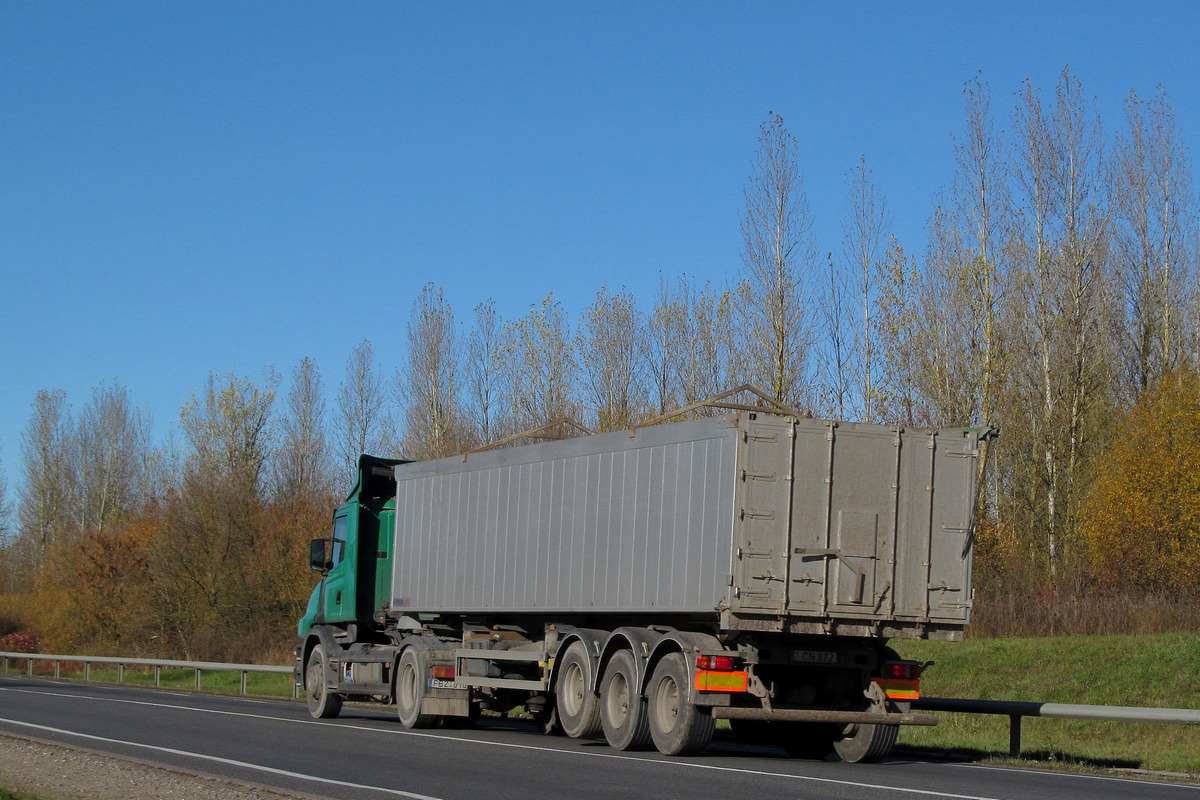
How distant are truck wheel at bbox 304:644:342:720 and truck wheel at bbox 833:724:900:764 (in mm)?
9090

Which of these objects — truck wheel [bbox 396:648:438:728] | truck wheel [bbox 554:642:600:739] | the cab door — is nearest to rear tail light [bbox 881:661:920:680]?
truck wheel [bbox 554:642:600:739]

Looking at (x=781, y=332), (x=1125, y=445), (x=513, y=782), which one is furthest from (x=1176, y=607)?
(x=513, y=782)

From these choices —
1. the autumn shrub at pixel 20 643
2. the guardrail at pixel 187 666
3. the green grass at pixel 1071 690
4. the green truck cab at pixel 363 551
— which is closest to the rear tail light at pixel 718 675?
the green grass at pixel 1071 690

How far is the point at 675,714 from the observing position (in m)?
12.8

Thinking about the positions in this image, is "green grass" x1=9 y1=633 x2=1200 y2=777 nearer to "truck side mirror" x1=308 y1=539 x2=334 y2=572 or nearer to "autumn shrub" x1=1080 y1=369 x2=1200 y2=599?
"autumn shrub" x1=1080 y1=369 x2=1200 y2=599

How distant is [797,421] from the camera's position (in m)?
12.6

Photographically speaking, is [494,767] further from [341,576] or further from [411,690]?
[341,576]

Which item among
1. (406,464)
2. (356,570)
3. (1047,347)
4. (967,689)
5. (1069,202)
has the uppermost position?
(1069,202)

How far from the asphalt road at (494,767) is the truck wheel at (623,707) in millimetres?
241

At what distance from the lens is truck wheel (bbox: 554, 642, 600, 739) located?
14250mm

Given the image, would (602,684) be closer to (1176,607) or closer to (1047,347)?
(1176,607)

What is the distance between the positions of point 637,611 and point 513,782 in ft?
12.1

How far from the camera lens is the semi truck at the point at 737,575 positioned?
12.3 metres

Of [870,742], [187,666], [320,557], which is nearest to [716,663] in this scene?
[870,742]
